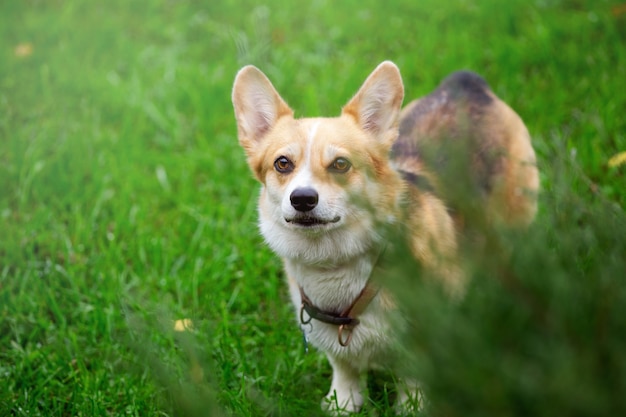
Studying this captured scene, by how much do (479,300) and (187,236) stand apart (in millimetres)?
2914

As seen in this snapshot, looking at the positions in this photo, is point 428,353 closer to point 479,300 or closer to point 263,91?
point 479,300

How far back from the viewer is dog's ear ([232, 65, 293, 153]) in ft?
10.1

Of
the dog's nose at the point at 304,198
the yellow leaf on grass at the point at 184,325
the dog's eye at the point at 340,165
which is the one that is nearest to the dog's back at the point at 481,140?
the dog's eye at the point at 340,165

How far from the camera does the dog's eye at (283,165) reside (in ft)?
9.32

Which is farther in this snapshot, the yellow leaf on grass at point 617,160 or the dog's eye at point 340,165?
the yellow leaf on grass at point 617,160

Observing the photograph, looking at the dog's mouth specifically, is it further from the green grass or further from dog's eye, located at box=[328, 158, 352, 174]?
the green grass

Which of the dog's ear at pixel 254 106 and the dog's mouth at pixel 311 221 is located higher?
the dog's ear at pixel 254 106

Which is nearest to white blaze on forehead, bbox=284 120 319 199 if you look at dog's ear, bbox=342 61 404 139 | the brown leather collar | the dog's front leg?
dog's ear, bbox=342 61 404 139

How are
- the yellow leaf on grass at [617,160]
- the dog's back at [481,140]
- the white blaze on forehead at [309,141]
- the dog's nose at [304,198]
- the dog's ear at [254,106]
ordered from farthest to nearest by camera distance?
the yellow leaf on grass at [617,160]
the dog's back at [481,140]
the dog's ear at [254,106]
the white blaze on forehead at [309,141]
the dog's nose at [304,198]

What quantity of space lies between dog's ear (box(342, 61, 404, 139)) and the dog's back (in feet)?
0.75

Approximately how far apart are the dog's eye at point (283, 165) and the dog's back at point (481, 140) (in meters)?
0.61

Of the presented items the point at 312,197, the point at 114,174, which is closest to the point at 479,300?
the point at 312,197

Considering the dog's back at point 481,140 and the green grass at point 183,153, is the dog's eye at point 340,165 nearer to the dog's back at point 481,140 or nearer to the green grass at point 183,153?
the dog's back at point 481,140

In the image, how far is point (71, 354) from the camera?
330 centimetres
